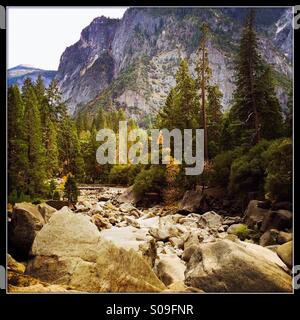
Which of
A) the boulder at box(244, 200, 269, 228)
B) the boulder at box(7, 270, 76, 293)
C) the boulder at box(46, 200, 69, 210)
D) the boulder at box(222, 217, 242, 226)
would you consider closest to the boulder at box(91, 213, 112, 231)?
the boulder at box(46, 200, 69, 210)

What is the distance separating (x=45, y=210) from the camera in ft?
24.8

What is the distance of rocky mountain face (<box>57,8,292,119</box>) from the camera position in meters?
7.32

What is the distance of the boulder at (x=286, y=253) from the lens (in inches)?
250

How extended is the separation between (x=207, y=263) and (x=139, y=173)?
2.17 metres

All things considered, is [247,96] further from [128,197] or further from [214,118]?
[128,197]

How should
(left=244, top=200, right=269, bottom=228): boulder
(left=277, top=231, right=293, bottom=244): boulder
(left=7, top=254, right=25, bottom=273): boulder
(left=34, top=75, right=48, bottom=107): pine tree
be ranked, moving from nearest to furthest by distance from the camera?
(left=277, top=231, right=293, bottom=244): boulder
(left=7, top=254, right=25, bottom=273): boulder
(left=244, top=200, right=269, bottom=228): boulder
(left=34, top=75, right=48, bottom=107): pine tree

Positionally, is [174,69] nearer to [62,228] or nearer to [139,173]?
[139,173]

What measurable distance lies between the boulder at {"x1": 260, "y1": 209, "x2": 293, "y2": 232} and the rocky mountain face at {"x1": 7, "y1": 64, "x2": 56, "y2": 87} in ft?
15.8

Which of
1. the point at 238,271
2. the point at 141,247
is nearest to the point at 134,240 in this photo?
the point at 141,247

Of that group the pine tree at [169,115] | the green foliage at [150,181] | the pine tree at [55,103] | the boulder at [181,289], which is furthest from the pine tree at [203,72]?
the boulder at [181,289]

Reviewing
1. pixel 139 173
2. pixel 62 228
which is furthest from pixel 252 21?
pixel 62 228

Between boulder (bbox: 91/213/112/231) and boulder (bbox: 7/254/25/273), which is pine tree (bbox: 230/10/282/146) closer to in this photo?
boulder (bbox: 91/213/112/231)

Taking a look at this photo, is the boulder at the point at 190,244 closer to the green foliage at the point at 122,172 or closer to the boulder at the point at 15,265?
the green foliage at the point at 122,172
